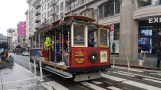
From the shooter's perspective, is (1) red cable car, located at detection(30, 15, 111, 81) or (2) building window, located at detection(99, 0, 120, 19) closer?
(1) red cable car, located at detection(30, 15, 111, 81)

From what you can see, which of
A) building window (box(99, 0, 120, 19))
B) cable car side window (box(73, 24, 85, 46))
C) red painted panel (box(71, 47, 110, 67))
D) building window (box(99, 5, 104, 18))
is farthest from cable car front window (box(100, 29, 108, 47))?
building window (box(99, 5, 104, 18))

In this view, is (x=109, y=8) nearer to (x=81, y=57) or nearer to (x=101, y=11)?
(x=101, y=11)

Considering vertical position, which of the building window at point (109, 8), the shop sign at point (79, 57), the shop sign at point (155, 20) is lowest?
the shop sign at point (79, 57)

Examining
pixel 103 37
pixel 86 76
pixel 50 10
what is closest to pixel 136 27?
pixel 103 37

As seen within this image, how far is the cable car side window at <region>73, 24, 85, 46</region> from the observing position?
9.57 metres

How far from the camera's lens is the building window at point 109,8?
27.7 metres

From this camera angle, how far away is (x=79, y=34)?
975 cm

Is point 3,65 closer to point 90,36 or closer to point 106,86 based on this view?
point 90,36

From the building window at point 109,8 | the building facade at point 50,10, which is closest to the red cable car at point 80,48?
the building window at point 109,8

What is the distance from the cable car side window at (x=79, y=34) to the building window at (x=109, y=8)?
18.4m

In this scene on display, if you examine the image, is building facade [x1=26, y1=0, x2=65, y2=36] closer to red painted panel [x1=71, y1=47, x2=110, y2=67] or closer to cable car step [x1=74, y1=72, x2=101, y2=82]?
cable car step [x1=74, y1=72, x2=101, y2=82]

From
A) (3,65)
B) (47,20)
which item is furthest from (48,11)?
(3,65)

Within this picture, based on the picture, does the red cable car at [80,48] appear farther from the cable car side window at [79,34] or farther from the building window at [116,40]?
the building window at [116,40]

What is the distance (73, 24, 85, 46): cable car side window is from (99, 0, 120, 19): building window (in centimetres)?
1843
